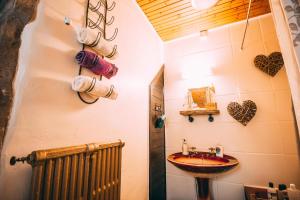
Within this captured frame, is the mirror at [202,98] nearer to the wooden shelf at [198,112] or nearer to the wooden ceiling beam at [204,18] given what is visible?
the wooden shelf at [198,112]

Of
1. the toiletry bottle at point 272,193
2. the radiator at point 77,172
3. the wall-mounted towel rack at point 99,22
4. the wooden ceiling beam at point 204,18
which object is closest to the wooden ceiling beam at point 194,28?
the wooden ceiling beam at point 204,18

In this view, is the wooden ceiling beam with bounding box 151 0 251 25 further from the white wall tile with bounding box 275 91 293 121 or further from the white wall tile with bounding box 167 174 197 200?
the white wall tile with bounding box 167 174 197 200

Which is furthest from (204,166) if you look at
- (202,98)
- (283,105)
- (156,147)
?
(283,105)

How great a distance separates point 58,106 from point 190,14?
5.94ft

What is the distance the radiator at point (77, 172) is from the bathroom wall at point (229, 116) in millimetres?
1216

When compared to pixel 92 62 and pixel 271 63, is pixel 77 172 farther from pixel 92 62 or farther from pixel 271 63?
pixel 271 63

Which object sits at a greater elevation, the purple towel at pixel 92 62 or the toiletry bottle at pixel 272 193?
the purple towel at pixel 92 62

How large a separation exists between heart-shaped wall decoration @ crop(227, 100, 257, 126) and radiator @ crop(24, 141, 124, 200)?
4.66 feet

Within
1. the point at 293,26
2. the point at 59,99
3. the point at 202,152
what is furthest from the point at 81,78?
the point at 202,152

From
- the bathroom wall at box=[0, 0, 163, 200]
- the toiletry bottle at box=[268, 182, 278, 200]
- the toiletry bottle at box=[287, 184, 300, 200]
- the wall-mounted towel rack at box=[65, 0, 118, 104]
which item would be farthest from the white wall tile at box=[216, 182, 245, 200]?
the wall-mounted towel rack at box=[65, 0, 118, 104]

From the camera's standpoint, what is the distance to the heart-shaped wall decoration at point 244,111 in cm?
171

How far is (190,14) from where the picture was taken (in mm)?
1851

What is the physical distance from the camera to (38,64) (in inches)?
28.6

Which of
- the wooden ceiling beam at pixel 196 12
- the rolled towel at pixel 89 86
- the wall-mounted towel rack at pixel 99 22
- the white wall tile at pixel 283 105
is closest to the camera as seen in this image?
the rolled towel at pixel 89 86
